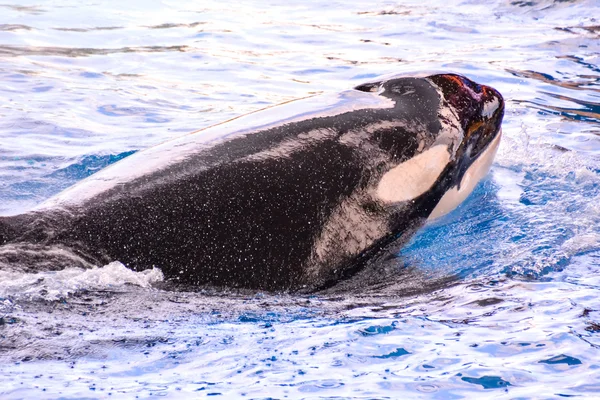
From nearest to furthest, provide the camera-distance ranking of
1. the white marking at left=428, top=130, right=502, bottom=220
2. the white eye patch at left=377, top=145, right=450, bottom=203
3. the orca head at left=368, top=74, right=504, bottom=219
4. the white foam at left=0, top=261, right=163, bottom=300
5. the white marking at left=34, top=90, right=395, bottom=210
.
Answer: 1. the white foam at left=0, top=261, right=163, bottom=300
2. the white marking at left=34, top=90, right=395, bottom=210
3. the white eye patch at left=377, top=145, right=450, bottom=203
4. the orca head at left=368, top=74, right=504, bottom=219
5. the white marking at left=428, top=130, right=502, bottom=220

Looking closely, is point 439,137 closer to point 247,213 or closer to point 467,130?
point 467,130

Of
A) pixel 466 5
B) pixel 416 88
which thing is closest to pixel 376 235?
pixel 416 88

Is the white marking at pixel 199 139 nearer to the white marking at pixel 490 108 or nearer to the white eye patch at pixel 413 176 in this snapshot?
the white eye patch at pixel 413 176

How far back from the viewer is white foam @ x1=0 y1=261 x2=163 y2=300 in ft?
13.6

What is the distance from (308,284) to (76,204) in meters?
1.32

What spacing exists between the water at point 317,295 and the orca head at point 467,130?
0.21 m

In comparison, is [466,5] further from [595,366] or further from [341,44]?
[595,366]

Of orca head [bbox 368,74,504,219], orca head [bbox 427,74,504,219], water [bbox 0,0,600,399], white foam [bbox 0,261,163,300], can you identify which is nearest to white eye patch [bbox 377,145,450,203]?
orca head [bbox 368,74,504,219]

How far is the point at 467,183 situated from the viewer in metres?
6.27

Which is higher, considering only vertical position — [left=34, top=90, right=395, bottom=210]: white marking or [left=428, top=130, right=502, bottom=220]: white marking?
[left=34, top=90, right=395, bottom=210]: white marking

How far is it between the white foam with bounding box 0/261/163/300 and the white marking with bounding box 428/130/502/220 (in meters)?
2.18

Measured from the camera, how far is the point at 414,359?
3947 millimetres

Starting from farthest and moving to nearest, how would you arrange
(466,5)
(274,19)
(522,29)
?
(466,5) < (274,19) < (522,29)

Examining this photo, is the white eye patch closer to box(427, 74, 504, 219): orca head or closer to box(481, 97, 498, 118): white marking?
box(427, 74, 504, 219): orca head
